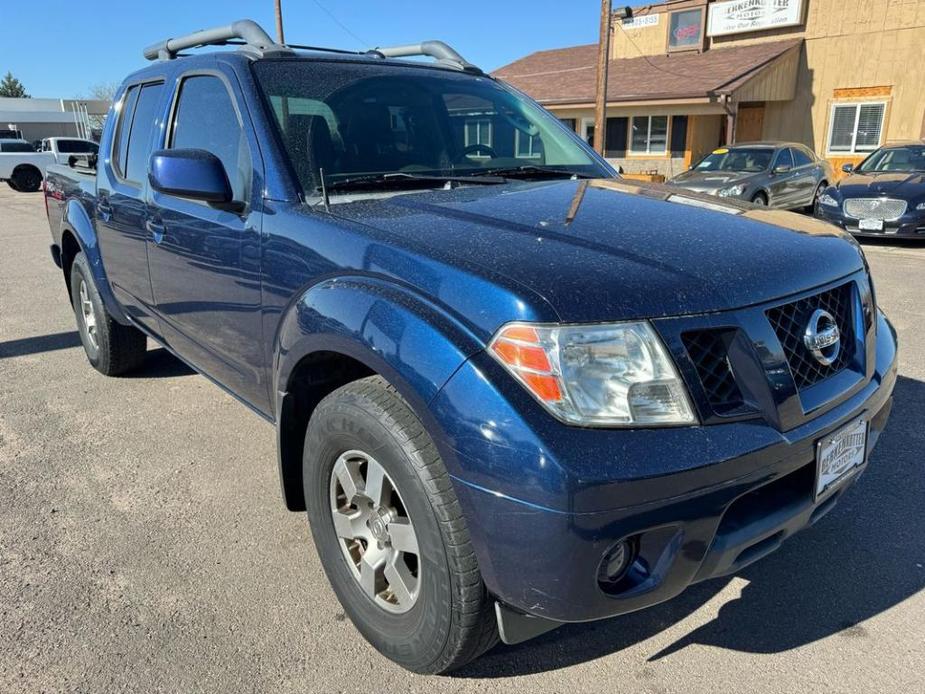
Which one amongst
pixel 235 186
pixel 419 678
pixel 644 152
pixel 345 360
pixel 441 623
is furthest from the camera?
pixel 644 152

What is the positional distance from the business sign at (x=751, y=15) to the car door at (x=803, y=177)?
29.0 ft

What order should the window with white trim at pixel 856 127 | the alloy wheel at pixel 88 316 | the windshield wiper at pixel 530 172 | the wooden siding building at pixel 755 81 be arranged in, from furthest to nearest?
the window with white trim at pixel 856 127
the wooden siding building at pixel 755 81
the alloy wheel at pixel 88 316
the windshield wiper at pixel 530 172

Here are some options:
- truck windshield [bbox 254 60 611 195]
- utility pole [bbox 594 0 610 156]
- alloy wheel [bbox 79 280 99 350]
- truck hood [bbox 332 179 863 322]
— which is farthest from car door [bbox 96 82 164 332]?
utility pole [bbox 594 0 610 156]

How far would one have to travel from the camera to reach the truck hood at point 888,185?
980cm

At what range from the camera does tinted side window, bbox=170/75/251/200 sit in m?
2.70

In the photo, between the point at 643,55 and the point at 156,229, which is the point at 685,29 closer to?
the point at 643,55

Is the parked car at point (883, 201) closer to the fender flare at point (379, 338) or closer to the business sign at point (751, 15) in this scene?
the fender flare at point (379, 338)

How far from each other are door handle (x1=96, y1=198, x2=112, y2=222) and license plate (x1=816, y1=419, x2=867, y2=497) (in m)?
3.67

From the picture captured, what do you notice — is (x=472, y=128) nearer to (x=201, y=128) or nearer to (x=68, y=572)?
(x=201, y=128)

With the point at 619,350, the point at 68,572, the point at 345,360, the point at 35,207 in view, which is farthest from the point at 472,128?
the point at 35,207

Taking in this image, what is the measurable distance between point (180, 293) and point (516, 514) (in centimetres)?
221

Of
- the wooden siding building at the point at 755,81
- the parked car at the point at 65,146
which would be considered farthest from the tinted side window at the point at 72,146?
the wooden siding building at the point at 755,81

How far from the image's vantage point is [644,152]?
22.8m

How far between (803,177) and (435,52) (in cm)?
1139
